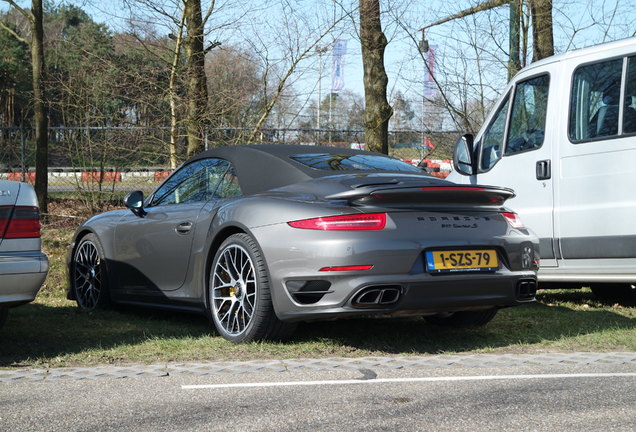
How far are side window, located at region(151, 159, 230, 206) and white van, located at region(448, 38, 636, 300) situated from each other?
2.93 m

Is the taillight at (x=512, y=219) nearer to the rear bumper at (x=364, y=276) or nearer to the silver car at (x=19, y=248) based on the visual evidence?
the rear bumper at (x=364, y=276)

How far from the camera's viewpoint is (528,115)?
822cm

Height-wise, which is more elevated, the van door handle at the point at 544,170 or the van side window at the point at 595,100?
the van side window at the point at 595,100

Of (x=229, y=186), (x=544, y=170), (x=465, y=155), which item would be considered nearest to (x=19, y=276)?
(x=229, y=186)

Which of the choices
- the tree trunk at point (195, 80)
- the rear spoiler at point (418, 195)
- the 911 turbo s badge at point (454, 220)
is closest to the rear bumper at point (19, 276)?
the rear spoiler at point (418, 195)

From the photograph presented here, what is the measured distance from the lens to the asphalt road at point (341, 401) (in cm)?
382

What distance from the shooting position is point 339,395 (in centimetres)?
439

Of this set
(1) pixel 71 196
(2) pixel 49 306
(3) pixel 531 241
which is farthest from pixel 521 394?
(1) pixel 71 196

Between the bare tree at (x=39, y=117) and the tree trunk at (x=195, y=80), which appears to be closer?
the tree trunk at (x=195, y=80)

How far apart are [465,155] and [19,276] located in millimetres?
4765

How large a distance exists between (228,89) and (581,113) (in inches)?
248

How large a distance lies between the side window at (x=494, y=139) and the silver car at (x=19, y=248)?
4.60 meters

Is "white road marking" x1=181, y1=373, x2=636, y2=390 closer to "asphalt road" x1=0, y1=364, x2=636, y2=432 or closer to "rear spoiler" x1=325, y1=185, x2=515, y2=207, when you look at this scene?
"asphalt road" x1=0, y1=364, x2=636, y2=432

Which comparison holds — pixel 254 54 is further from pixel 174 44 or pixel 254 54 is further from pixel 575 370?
pixel 575 370
